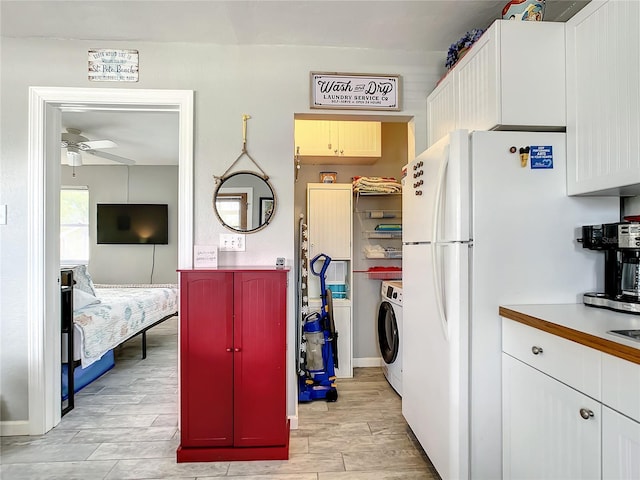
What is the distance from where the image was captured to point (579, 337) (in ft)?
3.71

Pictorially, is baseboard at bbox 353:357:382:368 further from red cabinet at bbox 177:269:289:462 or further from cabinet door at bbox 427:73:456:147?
cabinet door at bbox 427:73:456:147

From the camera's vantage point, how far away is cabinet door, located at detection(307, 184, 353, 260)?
3248 mm

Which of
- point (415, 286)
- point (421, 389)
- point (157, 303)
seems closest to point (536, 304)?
point (415, 286)

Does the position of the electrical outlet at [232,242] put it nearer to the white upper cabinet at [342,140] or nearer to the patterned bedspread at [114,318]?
the white upper cabinet at [342,140]

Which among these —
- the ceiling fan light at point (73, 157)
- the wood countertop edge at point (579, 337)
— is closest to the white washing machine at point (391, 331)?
the wood countertop edge at point (579, 337)

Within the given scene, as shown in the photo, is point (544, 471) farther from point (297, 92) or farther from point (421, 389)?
point (297, 92)

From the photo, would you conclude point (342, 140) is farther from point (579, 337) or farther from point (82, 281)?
point (82, 281)

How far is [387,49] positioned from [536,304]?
1829 millimetres

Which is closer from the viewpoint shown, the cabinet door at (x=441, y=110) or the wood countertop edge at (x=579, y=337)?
the wood countertop edge at (x=579, y=337)

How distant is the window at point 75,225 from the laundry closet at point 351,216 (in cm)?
422

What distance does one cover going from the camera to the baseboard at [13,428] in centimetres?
Answer: 221

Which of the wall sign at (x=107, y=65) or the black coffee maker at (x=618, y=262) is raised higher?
the wall sign at (x=107, y=65)

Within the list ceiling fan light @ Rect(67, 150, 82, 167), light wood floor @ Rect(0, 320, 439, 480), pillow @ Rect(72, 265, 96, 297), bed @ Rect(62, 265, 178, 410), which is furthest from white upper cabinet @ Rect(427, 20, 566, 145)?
ceiling fan light @ Rect(67, 150, 82, 167)

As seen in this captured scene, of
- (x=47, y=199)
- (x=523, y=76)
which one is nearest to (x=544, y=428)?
(x=523, y=76)
